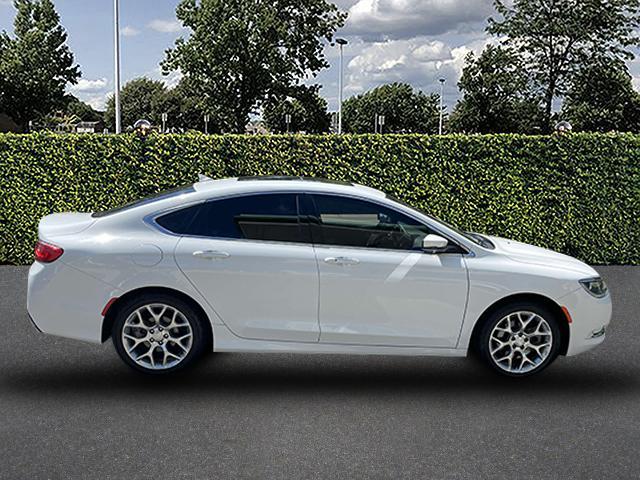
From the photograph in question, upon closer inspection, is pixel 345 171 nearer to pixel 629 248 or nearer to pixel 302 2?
pixel 629 248

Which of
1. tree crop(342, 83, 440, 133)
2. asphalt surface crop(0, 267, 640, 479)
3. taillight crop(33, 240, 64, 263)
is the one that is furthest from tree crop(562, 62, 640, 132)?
tree crop(342, 83, 440, 133)

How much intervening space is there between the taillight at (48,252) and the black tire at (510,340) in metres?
3.33

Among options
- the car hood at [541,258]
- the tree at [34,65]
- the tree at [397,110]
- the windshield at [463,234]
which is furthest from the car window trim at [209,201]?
the tree at [397,110]

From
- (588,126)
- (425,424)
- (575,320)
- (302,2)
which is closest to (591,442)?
(425,424)

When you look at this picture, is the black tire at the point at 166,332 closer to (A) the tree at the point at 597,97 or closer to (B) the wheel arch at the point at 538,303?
(B) the wheel arch at the point at 538,303

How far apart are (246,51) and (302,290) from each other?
142ft

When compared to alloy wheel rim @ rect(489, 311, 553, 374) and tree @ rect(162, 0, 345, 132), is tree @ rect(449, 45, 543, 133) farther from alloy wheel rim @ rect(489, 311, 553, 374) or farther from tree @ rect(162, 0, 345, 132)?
alloy wheel rim @ rect(489, 311, 553, 374)

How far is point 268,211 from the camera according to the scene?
6168mm

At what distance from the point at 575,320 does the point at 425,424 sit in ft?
5.60

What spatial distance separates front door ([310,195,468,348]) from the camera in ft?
19.4

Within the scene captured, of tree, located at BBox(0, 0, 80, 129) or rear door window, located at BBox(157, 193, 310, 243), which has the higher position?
tree, located at BBox(0, 0, 80, 129)

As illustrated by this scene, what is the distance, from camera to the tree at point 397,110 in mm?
129500

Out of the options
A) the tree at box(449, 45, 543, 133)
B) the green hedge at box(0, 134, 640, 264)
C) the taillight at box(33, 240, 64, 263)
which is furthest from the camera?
the tree at box(449, 45, 543, 133)

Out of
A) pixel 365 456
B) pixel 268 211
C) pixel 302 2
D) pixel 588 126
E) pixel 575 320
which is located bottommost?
pixel 365 456
